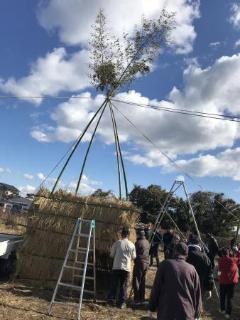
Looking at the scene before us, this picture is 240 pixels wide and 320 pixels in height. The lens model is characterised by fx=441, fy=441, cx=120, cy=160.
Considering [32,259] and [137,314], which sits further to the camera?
[32,259]

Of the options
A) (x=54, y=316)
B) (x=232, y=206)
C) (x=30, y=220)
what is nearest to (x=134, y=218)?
(x=30, y=220)

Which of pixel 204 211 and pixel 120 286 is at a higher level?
pixel 204 211

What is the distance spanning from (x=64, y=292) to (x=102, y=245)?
1.51 meters

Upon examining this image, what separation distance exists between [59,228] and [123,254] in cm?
233

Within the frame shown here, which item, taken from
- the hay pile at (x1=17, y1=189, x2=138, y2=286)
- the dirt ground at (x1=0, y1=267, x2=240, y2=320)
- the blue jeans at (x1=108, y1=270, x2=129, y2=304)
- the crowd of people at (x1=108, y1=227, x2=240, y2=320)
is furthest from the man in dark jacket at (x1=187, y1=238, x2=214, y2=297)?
the hay pile at (x1=17, y1=189, x2=138, y2=286)

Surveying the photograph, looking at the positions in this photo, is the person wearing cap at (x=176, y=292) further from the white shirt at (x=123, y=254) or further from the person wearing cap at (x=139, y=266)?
the person wearing cap at (x=139, y=266)

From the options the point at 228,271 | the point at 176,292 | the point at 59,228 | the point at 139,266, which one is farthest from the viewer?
the point at 59,228

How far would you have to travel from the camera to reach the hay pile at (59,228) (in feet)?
37.8

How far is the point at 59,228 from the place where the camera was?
38.7ft

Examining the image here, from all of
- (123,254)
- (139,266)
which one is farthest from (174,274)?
(139,266)

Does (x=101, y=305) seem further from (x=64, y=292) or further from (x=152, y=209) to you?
(x=152, y=209)

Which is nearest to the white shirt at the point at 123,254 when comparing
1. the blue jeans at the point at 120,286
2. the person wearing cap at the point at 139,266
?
the blue jeans at the point at 120,286

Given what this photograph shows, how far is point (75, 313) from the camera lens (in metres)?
9.08

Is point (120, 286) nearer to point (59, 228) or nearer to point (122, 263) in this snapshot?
point (122, 263)
